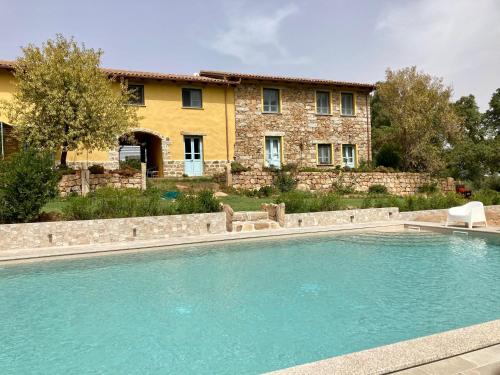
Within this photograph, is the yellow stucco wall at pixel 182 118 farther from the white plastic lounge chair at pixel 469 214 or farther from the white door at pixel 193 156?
the white plastic lounge chair at pixel 469 214

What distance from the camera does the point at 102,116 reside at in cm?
1655

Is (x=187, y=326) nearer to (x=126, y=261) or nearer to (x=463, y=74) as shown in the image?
(x=126, y=261)

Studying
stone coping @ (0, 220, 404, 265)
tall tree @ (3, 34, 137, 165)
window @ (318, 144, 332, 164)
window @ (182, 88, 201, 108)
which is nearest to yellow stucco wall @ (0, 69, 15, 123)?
tall tree @ (3, 34, 137, 165)

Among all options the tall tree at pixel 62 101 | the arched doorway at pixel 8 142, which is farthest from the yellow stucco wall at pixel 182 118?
the tall tree at pixel 62 101

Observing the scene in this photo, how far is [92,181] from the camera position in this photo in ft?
54.8

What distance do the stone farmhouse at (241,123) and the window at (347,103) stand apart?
7cm

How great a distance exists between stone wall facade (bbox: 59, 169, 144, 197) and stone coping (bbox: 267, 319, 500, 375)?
14.9m

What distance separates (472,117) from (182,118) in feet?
115

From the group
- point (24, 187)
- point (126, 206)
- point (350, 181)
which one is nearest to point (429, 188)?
point (350, 181)

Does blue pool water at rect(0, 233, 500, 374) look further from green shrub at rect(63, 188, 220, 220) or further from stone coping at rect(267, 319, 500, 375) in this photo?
green shrub at rect(63, 188, 220, 220)

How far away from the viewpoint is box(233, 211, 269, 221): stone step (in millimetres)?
12703

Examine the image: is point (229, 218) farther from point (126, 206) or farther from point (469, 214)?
point (469, 214)

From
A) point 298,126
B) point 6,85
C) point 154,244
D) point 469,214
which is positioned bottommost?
point 154,244

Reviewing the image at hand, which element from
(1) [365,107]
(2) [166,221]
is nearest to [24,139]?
(2) [166,221]
